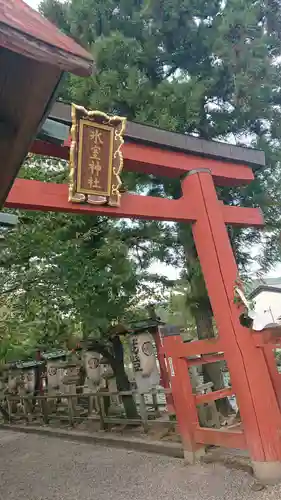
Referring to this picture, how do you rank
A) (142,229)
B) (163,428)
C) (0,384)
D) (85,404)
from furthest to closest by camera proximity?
(0,384), (85,404), (142,229), (163,428)

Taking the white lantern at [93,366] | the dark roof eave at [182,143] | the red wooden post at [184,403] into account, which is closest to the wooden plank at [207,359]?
the red wooden post at [184,403]

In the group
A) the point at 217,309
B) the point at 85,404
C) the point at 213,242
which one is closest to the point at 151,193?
the point at 213,242

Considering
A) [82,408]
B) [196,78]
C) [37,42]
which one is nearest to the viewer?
[37,42]

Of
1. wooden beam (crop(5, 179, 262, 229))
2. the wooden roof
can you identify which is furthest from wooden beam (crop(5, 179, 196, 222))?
the wooden roof

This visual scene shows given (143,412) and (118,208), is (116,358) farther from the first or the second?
(118,208)

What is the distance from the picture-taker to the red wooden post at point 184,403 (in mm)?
5258

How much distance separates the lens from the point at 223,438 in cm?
479

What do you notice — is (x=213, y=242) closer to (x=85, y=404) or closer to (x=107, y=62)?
(x=107, y=62)

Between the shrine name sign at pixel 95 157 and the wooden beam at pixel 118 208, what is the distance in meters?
0.12

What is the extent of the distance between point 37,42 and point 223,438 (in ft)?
15.1

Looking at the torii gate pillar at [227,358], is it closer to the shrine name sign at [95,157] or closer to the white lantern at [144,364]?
the shrine name sign at [95,157]

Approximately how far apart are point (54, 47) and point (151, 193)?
646 cm

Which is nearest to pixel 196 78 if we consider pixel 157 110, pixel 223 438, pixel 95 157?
pixel 157 110

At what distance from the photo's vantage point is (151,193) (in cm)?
789
